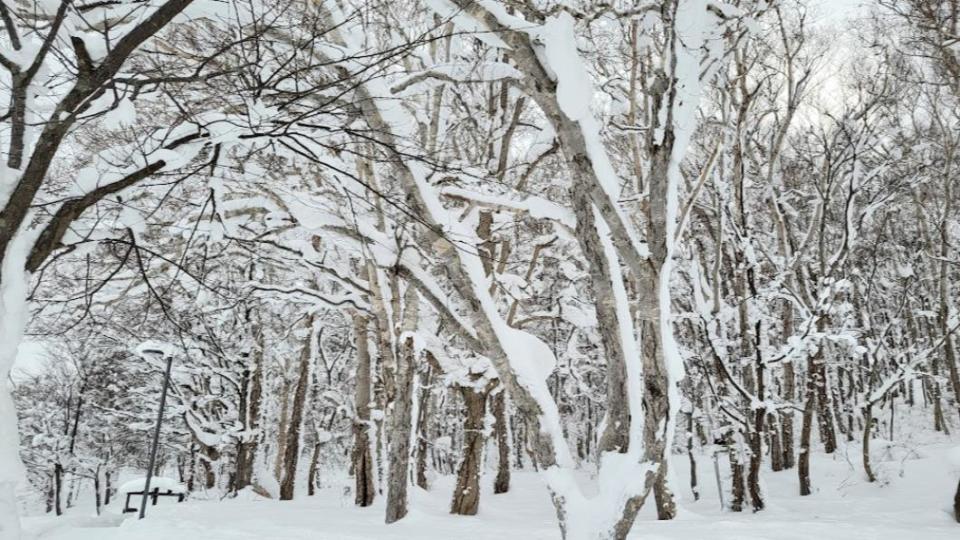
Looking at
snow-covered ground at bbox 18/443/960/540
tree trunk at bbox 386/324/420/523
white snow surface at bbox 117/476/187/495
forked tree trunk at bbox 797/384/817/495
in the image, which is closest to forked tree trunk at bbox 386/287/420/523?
tree trunk at bbox 386/324/420/523

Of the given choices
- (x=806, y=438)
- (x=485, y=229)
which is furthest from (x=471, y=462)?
(x=806, y=438)

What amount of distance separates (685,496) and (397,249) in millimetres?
14939

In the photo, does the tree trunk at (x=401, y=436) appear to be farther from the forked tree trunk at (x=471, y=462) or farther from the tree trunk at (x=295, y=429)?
the tree trunk at (x=295, y=429)

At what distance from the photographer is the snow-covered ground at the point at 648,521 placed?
6496 millimetres

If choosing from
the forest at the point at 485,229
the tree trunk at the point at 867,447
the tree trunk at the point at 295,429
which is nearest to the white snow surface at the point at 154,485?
the forest at the point at 485,229

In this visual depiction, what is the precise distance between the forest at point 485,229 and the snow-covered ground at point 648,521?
103mm

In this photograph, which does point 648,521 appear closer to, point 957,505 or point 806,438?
point 957,505

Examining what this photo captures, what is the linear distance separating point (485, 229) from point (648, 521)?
5.05 m

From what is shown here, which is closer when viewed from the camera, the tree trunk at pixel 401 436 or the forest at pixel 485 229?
the forest at pixel 485 229

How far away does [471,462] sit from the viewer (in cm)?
1009

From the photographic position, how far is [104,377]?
25.6 metres

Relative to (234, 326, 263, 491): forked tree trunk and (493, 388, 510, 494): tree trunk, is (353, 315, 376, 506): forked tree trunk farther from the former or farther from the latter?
(234, 326, 263, 491): forked tree trunk

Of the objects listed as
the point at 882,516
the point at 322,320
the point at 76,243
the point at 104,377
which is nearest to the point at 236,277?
the point at 322,320

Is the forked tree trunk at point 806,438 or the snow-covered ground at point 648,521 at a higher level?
the forked tree trunk at point 806,438
